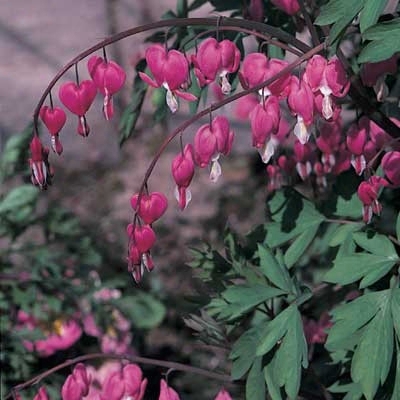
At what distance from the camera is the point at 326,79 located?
4.17ft

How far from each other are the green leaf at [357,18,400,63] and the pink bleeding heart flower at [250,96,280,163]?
0.12 m

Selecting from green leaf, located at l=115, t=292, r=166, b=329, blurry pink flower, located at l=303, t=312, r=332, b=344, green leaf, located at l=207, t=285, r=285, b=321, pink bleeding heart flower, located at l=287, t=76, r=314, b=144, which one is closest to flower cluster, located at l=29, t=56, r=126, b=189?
pink bleeding heart flower, located at l=287, t=76, r=314, b=144

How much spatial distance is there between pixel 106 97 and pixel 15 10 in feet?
10.2

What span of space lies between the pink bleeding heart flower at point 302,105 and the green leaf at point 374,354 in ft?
0.89

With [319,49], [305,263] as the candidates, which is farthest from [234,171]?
[319,49]

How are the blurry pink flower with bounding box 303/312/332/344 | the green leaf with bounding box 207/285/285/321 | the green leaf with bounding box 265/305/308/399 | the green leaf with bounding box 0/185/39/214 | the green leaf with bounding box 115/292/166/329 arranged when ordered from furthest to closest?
the green leaf with bounding box 115/292/166/329
the green leaf with bounding box 0/185/39/214
the blurry pink flower with bounding box 303/312/332/344
the green leaf with bounding box 207/285/285/321
the green leaf with bounding box 265/305/308/399

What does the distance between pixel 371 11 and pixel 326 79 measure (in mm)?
98

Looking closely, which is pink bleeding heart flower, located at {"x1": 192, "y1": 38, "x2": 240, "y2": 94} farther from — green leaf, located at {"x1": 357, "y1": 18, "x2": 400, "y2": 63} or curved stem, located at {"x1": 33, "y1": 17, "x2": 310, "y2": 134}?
green leaf, located at {"x1": 357, "y1": 18, "x2": 400, "y2": 63}

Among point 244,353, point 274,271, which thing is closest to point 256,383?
point 244,353

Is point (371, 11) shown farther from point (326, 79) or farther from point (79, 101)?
point (79, 101)

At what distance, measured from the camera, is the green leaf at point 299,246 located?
1581 millimetres

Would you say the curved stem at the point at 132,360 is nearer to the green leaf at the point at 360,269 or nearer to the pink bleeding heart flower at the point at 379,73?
the green leaf at the point at 360,269

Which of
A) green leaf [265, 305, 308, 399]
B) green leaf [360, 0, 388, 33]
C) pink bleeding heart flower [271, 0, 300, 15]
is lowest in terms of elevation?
green leaf [265, 305, 308, 399]

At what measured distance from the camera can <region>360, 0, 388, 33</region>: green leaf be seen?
1.25 meters
